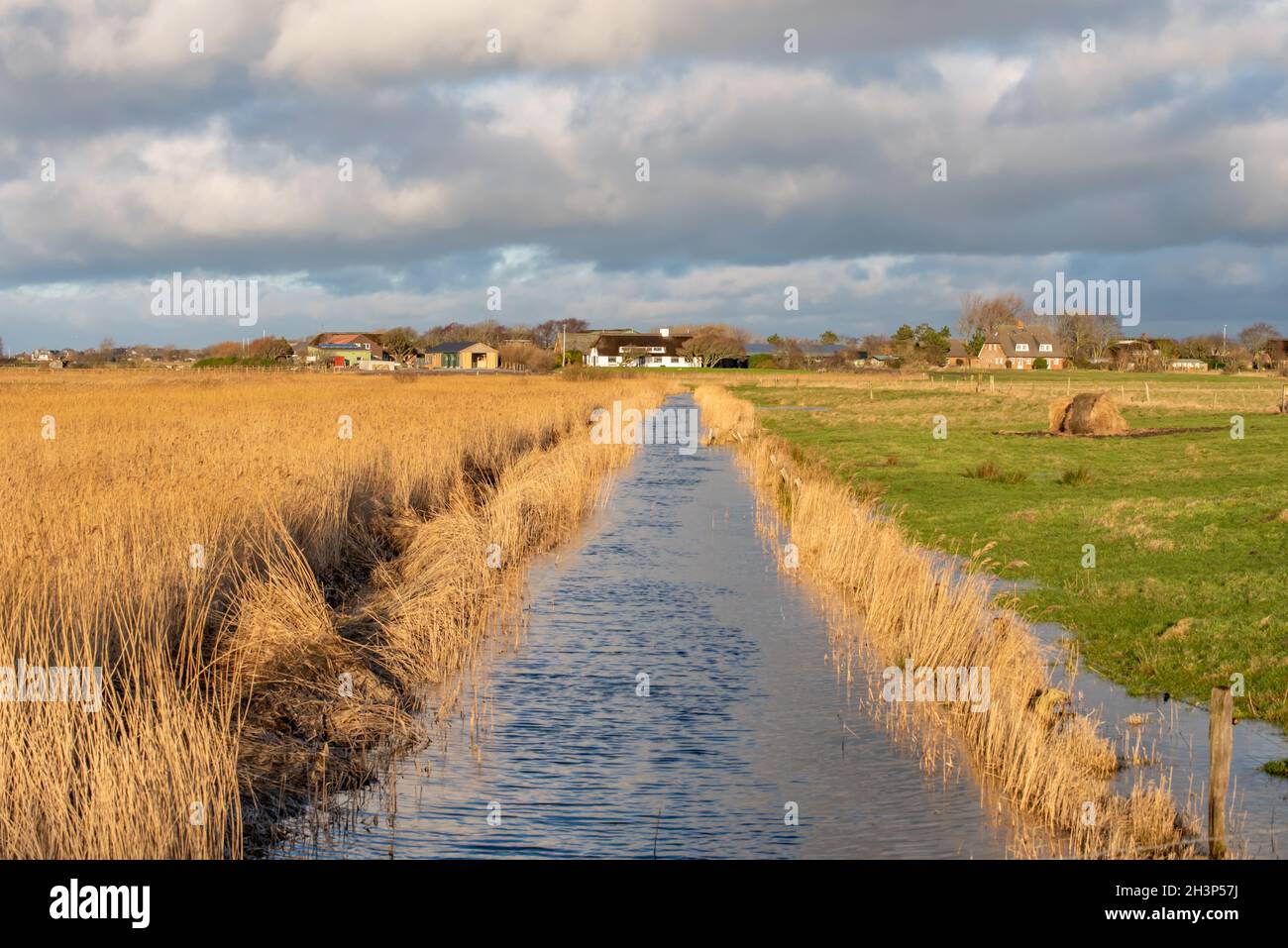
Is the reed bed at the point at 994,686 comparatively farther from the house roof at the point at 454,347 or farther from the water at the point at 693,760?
the house roof at the point at 454,347

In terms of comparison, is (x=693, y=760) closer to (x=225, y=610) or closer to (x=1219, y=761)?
(x=1219, y=761)

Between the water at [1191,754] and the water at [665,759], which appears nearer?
the water at [1191,754]

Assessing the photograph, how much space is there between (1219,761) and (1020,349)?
16119 centimetres

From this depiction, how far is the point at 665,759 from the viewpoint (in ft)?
30.6

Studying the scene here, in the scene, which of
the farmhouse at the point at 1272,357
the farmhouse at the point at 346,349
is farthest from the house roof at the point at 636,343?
the farmhouse at the point at 1272,357

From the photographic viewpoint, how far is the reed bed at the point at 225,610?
714 centimetres

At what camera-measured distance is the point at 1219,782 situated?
6461 millimetres

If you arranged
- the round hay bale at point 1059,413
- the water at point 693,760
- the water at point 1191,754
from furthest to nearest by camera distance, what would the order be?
the round hay bale at point 1059,413 → the water at point 693,760 → the water at point 1191,754

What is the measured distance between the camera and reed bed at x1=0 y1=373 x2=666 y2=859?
23.4 ft

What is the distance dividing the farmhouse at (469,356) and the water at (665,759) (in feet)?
452

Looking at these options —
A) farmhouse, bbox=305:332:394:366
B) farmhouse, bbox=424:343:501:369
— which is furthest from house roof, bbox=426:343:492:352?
farmhouse, bbox=305:332:394:366

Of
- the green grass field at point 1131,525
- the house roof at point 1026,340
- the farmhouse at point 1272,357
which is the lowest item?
the green grass field at point 1131,525

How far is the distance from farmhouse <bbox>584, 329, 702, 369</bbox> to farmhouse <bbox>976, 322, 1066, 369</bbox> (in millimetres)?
39233
